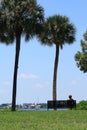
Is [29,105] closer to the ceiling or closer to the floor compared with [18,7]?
closer to the floor

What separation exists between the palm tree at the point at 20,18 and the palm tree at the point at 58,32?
343 inches

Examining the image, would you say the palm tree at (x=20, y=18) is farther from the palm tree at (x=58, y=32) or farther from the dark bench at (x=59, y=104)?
the palm tree at (x=58, y=32)

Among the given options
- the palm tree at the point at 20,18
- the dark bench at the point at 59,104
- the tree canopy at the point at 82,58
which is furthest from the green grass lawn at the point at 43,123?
the tree canopy at the point at 82,58

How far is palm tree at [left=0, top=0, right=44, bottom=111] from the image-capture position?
48.7 meters

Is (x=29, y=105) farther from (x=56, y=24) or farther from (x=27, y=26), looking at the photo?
(x=27, y=26)

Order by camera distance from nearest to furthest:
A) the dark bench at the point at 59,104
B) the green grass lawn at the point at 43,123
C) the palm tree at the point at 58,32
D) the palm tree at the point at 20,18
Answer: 1. the green grass lawn at the point at 43,123
2. the dark bench at the point at 59,104
3. the palm tree at the point at 20,18
4. the palm tree at the point at 58,32

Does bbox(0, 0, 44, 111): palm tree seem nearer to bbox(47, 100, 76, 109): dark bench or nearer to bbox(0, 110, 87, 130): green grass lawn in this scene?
bbox(47, 100, 76, 109): dark bench

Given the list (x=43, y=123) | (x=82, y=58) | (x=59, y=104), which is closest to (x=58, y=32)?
(x=82, y=58)

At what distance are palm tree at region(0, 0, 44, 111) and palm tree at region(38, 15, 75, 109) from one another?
8.71 m

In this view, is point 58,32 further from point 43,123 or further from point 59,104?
point 43,123

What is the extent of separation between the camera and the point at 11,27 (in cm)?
4847

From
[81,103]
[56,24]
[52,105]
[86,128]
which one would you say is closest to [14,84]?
[52,105]

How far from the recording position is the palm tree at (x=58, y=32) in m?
58.4

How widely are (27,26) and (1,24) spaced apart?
2655mm
